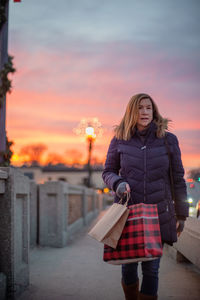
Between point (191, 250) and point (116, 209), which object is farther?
point (191, 250)

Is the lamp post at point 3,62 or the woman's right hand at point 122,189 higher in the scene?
the lamp post at point 3,62

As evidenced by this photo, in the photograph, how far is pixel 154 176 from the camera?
3.06 metres

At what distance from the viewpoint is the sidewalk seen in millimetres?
4258

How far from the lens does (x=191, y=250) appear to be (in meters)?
4.45

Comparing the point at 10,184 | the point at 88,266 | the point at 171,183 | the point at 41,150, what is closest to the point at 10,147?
the point at 88,266

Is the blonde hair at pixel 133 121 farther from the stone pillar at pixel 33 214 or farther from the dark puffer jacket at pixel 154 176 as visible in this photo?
the stone pillar at pixel 33 214

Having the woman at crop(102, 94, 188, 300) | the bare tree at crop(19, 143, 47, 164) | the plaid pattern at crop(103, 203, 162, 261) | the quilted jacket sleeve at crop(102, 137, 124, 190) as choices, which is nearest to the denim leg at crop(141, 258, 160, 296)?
the woman at crop(102, 94, 188, 300)

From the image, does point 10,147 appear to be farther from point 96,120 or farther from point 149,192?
point 96,120

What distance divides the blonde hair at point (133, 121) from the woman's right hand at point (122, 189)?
41cm

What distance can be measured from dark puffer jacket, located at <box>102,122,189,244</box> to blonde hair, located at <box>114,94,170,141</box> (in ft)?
0.15

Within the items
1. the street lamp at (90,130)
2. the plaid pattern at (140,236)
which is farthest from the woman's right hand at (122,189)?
the street lamp at (90,130)

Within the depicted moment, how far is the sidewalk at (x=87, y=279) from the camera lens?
14.0 feet

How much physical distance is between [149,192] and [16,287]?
6.39ft

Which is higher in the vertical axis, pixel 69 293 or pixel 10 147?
pixel 10 147
